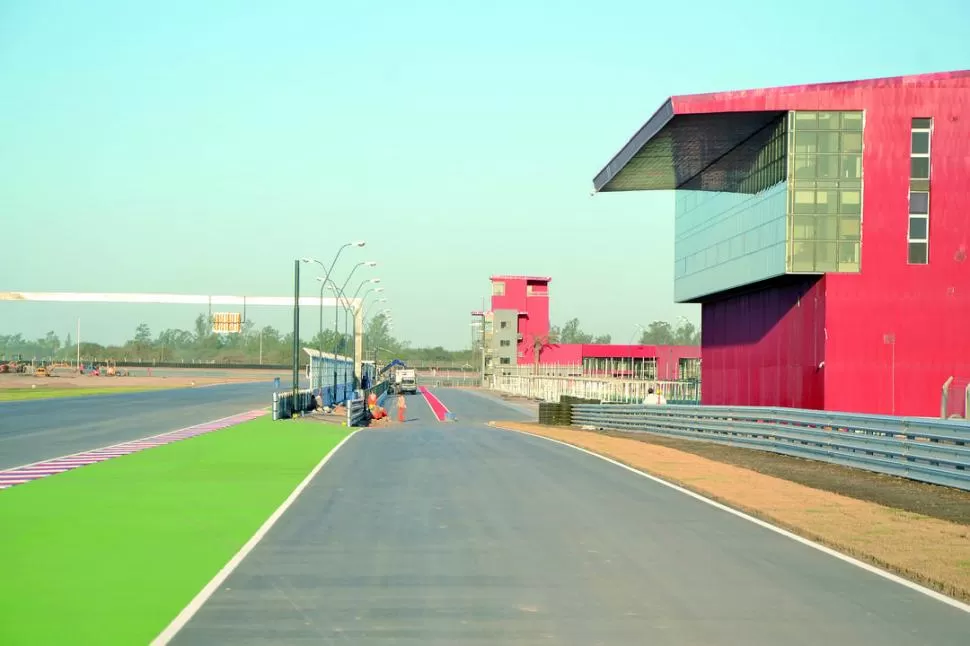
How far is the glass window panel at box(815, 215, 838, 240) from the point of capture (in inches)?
1667

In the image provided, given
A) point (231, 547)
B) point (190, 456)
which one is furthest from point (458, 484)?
point (190, 456)

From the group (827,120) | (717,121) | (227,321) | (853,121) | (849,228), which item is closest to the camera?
(849,228)

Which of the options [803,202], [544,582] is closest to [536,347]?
[803,202]

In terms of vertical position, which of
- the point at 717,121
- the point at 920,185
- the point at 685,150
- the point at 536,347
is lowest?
the point at 536,347

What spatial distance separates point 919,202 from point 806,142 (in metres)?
4.88

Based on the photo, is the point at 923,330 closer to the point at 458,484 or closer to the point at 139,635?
the point at 458,484

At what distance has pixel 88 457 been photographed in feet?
86.8

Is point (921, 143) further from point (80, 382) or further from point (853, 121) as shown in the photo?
point (80, 382)

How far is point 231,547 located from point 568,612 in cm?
509

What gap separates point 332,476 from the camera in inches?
857

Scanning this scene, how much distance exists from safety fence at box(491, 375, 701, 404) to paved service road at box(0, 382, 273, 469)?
19.2m

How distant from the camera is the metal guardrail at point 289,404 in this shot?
46.8 meters

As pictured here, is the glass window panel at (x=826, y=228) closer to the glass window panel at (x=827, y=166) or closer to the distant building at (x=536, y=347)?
the glass window panel at (x=827, y=166)

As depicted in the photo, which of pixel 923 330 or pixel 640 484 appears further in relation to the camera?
pixel 923 330
